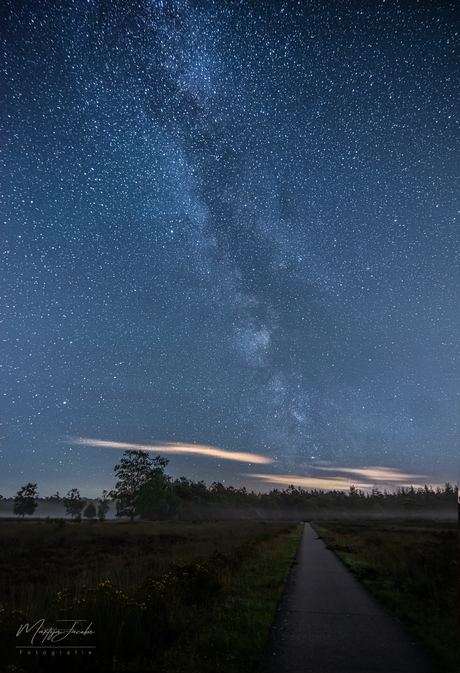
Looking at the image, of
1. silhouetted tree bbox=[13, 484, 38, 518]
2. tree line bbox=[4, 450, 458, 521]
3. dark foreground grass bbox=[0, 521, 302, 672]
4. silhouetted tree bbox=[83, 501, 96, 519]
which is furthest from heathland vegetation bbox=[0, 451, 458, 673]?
silhouetted tree bbox=[83, 501, 96, 519]

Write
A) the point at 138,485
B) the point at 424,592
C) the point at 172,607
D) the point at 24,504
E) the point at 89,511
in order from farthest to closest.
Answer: the point at 89,511
the point at 24,504
the point at 138,485
the point at 424,592
the point at 172,607

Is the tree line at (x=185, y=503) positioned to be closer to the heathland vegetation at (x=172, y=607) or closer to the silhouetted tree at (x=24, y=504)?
the silhouetted tree at (x=24, y=504)

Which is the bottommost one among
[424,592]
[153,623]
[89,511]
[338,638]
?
[89,511]

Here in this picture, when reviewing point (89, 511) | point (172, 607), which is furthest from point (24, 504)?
point (172, 607)

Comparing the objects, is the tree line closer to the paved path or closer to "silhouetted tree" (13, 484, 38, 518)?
"silhouetted tree" (13, 484, 38, 518)

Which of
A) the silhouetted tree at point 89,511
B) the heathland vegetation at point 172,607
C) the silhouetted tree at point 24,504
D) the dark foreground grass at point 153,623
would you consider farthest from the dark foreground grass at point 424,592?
the silhouetted tree at point 89,511

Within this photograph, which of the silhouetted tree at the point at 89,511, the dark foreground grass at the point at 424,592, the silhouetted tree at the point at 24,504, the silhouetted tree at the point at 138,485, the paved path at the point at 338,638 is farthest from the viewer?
the silhouetted tree at the point at 89,511

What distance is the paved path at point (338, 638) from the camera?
5.28 meters

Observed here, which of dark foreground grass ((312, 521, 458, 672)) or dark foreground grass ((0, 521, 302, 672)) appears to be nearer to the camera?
dark foreground grass ((0, 521, 302, 672))

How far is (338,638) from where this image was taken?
248 inches

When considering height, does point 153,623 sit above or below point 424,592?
above

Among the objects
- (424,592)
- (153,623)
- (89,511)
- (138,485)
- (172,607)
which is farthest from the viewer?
(89,511)

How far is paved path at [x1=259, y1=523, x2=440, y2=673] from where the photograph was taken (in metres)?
5.28

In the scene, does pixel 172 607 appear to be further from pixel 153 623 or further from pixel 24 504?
pixel 24 504
